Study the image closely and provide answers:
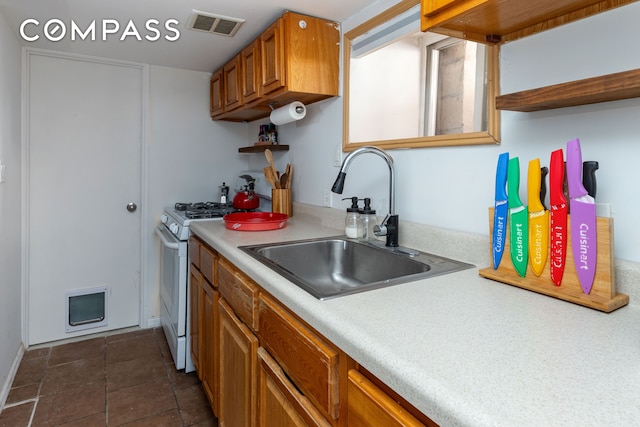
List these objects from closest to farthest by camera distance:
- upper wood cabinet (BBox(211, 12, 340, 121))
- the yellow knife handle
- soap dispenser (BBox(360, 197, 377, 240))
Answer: the yellow knife handle → soap dispenser (BBox(360, 197, 377, 240)) → upper wood cabinet (BBox(211, 12, 340, 121))

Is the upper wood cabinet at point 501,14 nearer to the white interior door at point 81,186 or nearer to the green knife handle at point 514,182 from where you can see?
the green knife handle at point 514,182

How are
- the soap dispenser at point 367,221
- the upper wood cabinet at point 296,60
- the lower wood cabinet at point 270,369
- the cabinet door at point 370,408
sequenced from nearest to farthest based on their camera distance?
the cabinet door at point 370,408 → the lower wood cabinet at point 270,369 → the soap dispenser at point 367,221 → the upper wood cabinet at point 296,60

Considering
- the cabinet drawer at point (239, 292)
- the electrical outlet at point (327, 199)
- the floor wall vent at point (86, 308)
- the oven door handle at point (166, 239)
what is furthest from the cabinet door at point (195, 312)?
the floor wall vent at point (86, 308)

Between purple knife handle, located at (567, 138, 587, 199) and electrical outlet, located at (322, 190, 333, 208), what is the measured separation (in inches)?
51.0

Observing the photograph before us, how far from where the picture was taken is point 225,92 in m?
2.64

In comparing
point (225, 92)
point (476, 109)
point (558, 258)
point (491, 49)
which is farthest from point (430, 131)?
point (225, 92)

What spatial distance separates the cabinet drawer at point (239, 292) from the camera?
1214 millimetres

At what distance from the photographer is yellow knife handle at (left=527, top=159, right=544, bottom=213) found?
984mm

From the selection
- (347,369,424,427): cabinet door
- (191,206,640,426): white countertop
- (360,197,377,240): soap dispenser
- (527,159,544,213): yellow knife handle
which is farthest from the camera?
(360,197,377,240): soap dispenser

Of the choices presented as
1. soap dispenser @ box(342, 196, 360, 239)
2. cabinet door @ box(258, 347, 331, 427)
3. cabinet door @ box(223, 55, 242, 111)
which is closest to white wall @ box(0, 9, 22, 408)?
cabinet door @ box(223, 55, 242, 111)

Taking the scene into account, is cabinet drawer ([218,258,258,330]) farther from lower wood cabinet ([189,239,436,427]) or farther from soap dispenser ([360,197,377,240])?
soap dispenser ([360,197,377,240])

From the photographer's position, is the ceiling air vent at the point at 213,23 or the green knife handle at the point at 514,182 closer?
the green knife handle at the point at 514,182

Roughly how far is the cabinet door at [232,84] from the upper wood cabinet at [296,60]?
23cm

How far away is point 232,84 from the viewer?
8.20ft
